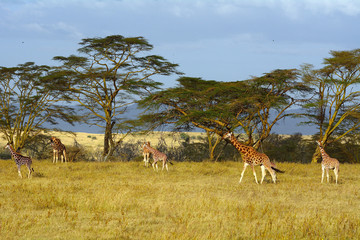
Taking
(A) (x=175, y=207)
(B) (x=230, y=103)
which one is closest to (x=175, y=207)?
(A) (x=175, y=207)

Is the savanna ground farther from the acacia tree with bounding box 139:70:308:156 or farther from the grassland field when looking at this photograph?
the acacia tree with bounding box 139:70:308:156

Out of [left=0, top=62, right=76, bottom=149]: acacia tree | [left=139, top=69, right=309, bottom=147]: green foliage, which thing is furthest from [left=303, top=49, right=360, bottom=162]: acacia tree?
[left=0, top=62, right=76, bottom=149]: acacia tree

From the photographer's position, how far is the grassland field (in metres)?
7.53

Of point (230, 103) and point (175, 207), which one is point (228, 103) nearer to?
point (230, 103)

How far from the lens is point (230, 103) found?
25453 mm

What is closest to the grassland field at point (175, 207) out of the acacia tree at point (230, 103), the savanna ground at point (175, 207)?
the savanna ground at point (175, 207)

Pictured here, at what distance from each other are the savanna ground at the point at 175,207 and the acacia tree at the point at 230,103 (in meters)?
8.78

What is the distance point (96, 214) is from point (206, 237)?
269 cm

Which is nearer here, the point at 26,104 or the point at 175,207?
the point at 175,207

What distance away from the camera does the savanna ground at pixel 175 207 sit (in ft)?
24.7

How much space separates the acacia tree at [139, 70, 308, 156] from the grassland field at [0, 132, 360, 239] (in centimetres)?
882

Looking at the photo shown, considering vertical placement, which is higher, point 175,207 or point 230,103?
point 230,103

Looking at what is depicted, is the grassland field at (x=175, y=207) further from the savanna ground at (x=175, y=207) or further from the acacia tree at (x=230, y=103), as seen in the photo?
the acacia tree at (x=230, y=103)

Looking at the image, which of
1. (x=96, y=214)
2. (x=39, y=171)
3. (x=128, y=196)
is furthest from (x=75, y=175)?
(x=96, y=214)
